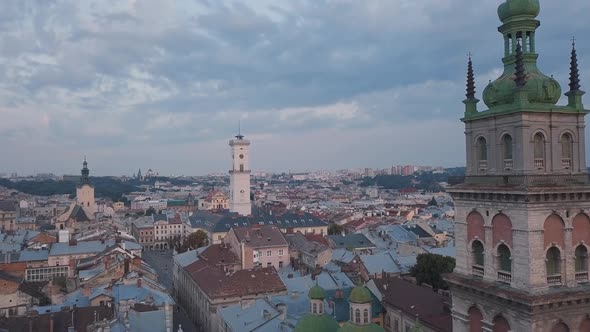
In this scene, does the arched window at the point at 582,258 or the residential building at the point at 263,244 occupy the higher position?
the arched window at the point at 582,258

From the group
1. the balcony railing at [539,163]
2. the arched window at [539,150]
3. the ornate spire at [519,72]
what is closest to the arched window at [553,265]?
the balcony railing at [539,163]

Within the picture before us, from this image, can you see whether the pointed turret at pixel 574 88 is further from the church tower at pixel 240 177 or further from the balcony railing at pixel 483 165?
the church tower at pixel 240 177

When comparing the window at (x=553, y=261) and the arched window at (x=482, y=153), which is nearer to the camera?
the window at (x=553, y=261)

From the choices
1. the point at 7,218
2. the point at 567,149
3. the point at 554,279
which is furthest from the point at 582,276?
the point at 7,218

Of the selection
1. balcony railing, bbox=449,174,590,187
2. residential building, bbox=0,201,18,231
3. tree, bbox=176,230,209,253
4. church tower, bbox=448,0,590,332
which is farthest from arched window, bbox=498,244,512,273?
residential building, bbox=0,201,18,231

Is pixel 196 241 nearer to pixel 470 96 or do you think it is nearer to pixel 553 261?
pixel 470 96
